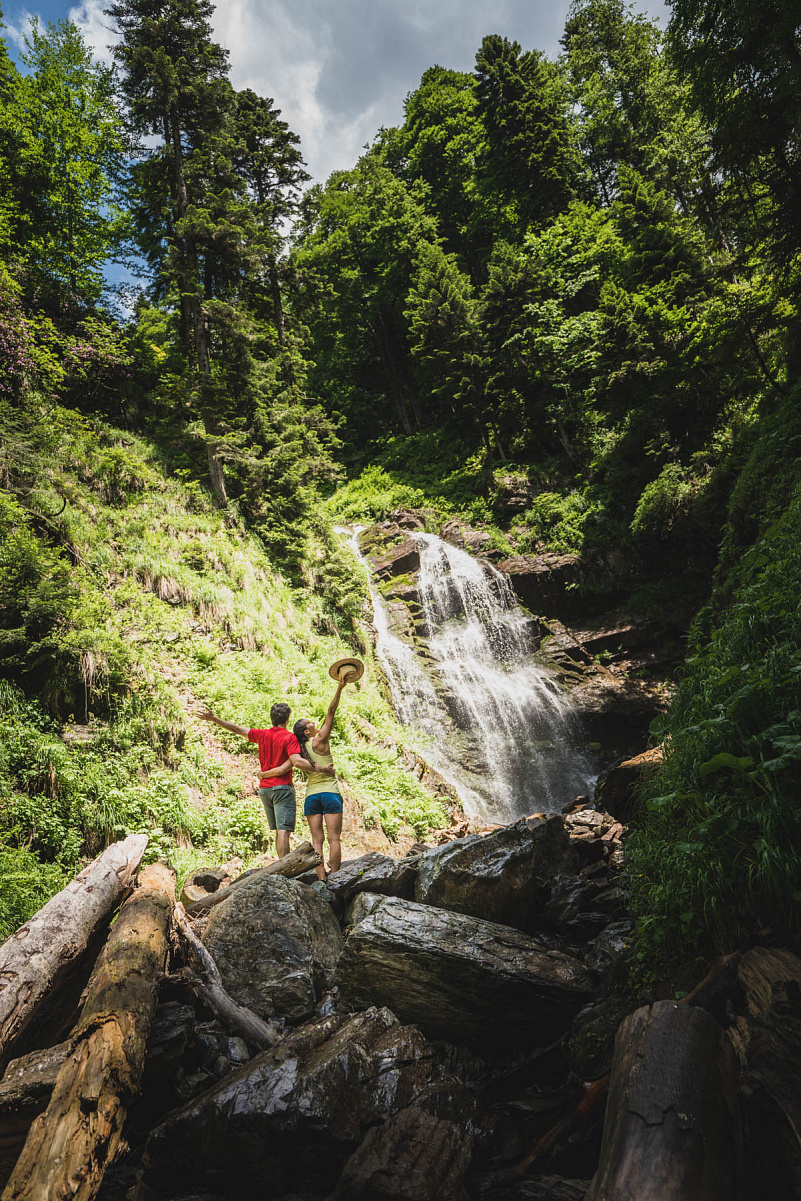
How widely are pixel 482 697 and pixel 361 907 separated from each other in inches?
471

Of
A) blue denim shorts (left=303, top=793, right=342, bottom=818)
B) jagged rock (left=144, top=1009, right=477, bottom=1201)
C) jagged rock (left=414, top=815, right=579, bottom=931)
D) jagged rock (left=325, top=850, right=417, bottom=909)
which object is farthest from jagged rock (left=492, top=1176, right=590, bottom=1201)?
blue denim shorts (left=303, top=793, right=342, bottom=818)

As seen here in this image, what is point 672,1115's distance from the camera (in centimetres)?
182

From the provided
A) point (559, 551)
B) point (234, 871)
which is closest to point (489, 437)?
point (559, 551)

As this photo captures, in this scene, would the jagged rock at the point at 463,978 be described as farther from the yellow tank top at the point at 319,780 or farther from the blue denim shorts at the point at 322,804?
the yellow tank top at the point at 319,780

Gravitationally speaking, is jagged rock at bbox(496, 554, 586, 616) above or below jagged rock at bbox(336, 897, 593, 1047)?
above

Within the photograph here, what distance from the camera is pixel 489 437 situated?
25.5 m

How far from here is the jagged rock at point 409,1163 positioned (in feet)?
7.51

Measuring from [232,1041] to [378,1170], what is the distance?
1.58 meters

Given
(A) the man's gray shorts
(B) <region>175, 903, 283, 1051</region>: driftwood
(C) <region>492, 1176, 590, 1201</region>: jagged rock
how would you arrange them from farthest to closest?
(A) the man's gray shorts
(B) <region>175, 903, 283, 1051</region>: driftwood
(C) <region>492, 1176, 590, 1201</region>: jagged rock

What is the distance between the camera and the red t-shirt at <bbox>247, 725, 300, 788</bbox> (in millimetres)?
6418

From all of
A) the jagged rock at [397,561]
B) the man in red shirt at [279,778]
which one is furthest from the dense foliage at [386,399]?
the jagged rock at [397,561]

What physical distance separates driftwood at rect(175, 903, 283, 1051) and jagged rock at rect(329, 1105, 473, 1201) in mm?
1225

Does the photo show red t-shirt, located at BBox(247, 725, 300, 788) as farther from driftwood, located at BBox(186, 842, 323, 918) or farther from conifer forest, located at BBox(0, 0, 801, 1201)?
driftwood, located at BBox(186, 842, 323, 918)

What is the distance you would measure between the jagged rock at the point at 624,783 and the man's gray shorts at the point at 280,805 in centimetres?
392
